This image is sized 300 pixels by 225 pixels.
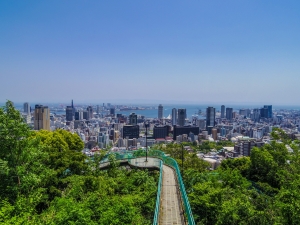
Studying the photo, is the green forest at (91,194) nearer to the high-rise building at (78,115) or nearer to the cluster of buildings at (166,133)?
the cluster of buildings at (166,133)

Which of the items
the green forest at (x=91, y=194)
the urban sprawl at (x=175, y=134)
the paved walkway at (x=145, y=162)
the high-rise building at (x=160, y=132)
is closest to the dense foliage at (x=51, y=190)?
the green forest at (x=91, y=194)

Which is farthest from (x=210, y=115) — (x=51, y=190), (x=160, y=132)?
(x=51, y=190)

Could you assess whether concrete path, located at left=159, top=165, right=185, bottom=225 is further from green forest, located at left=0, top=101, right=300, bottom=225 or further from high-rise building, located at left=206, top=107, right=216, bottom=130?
high-rise building, located at left=206, top=107, right=216, bottom=130

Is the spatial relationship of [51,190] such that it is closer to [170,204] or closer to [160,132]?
[170,204]

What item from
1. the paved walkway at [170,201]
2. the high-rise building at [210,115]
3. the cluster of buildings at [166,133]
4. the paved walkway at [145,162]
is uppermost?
the paved walkway at [170,201]

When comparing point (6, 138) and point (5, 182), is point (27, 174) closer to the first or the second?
point (5, 182)

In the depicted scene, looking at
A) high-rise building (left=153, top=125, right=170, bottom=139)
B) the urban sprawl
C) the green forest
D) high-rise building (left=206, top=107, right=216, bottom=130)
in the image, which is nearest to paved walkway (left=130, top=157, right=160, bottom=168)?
the green forest
